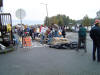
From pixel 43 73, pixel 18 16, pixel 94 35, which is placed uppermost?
pixel 18 16

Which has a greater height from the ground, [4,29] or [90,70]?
[4,29]

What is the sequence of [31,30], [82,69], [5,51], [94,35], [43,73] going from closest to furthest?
[43,73]
[82,69]
[94,35]
[5,51]
[31,30]

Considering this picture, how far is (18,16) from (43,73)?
8535 millimetres

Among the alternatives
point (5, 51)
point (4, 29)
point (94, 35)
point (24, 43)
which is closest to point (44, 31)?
point (24, 43)

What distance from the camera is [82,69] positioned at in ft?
20.9

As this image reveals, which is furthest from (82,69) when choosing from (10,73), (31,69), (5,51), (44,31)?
(44,31)

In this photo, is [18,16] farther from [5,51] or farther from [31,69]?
[31,69]

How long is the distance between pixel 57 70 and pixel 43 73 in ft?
2.06

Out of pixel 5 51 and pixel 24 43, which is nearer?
pixel 5 51

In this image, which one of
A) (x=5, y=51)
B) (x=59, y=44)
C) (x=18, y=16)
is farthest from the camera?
(x=18, y=16)

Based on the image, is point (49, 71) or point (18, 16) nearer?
point (49, 71)

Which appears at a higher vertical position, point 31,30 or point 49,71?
point 31,30

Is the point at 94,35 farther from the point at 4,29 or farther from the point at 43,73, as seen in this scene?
the point at 4,29

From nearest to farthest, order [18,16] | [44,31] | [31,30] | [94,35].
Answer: [94,35] < [18,16] < [44,31] < [31,30]
